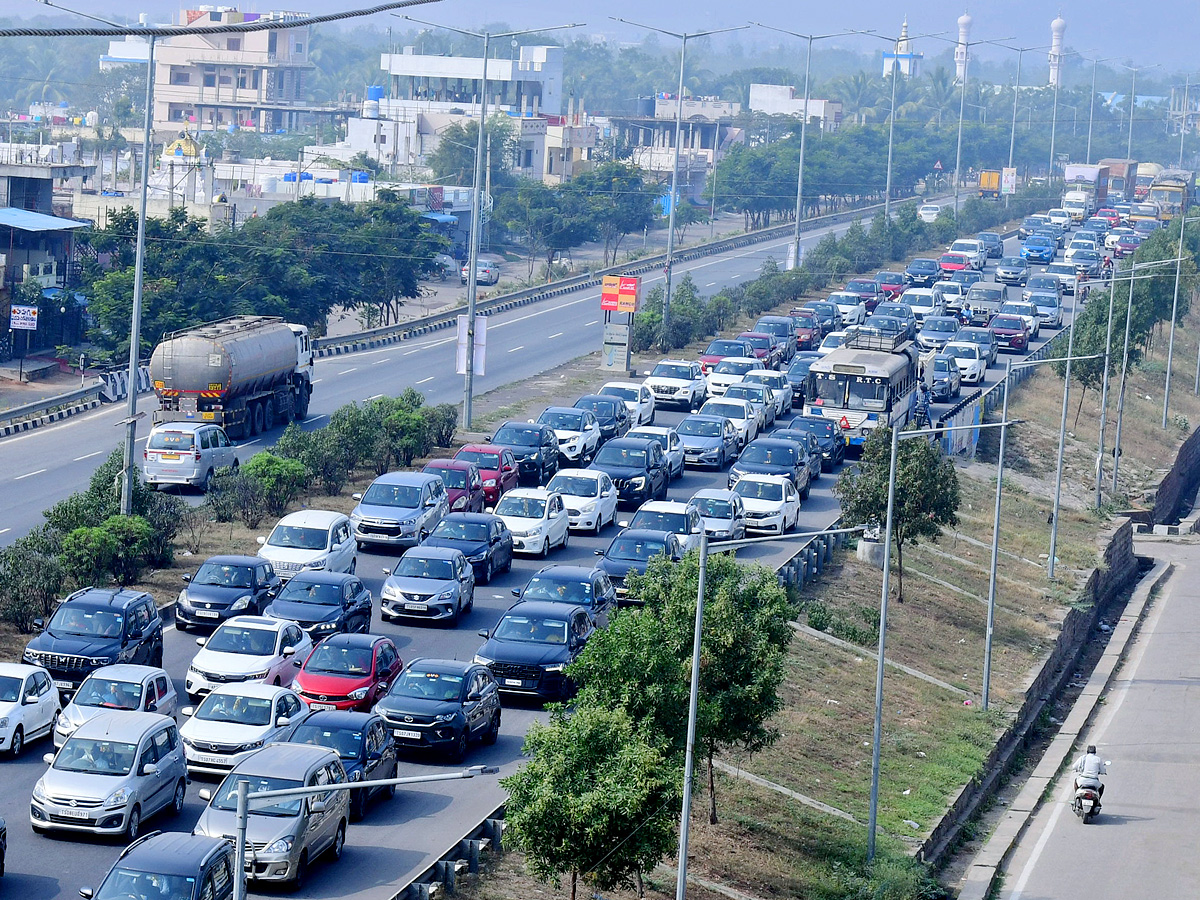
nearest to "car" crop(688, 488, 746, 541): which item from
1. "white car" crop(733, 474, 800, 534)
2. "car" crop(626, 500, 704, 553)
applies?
"car" crop(626, 500, 704, 553)

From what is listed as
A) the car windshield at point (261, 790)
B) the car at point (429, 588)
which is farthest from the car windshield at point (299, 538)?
the car windshield at point (261, 790)

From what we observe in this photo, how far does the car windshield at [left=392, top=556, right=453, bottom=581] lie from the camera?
1324 inches

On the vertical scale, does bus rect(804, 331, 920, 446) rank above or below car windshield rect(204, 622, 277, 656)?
above

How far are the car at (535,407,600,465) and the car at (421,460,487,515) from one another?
214 inches

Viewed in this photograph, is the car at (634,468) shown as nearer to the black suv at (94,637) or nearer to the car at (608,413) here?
the car at (608,413)

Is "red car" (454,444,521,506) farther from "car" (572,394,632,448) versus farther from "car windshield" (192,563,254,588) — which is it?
"car windshield" (192,563,254,588)

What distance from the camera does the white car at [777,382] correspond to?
2222 inches

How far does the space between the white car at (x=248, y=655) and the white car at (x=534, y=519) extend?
10.5m

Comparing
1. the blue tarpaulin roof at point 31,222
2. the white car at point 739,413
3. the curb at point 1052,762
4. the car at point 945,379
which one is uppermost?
the blue tarpaulin roof at point 31,222

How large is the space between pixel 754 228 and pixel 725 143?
42024 mm

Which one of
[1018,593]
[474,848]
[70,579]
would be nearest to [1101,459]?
[1018,593]

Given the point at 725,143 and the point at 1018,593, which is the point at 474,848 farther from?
the point at 725,143

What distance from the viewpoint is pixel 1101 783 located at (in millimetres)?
33031

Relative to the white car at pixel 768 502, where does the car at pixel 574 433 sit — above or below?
above
